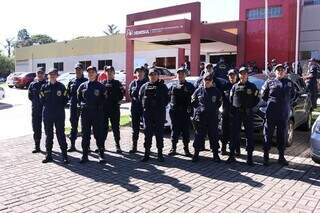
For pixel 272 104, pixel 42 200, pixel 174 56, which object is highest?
pixel 174 56

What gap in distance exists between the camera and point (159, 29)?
19578mm

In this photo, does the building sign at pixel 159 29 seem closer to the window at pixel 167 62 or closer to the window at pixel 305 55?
the window at pixel 167 62

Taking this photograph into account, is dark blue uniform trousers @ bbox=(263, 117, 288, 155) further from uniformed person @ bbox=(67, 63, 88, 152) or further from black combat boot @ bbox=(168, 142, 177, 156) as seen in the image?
uniformed person @ bbox=(67, 63, 88, 152)

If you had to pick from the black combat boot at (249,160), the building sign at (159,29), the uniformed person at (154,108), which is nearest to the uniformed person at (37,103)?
the uniformed person at (154,108)

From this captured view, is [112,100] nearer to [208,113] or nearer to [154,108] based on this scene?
[154,108]

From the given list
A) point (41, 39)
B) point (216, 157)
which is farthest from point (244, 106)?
point (41, 39)

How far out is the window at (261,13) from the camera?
84.5ft

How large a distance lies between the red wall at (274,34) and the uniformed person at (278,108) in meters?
18.8

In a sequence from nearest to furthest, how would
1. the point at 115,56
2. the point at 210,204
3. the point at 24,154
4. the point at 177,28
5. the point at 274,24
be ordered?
the point at 210,204
the point at 24,154
the point at 177,28
the point at 274,24
the point at 115,56

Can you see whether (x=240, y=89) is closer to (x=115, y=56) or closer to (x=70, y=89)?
(x=70, y=89)

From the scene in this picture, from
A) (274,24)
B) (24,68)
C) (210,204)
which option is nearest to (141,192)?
(210,204)

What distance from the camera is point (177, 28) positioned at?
1891cm

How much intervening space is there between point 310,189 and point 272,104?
1904 mm

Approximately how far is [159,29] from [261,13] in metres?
9.78
